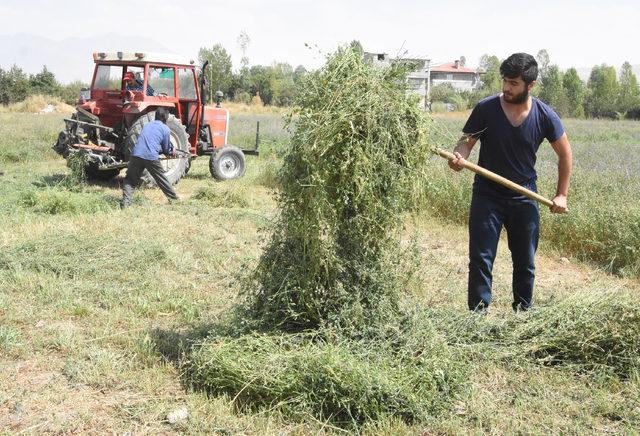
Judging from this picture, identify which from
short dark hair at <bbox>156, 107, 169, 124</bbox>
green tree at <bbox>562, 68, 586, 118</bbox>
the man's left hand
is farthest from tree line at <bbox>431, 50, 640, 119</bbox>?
the man's left hand

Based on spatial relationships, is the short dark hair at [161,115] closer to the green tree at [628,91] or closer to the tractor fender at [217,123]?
the tractor fender at [217,123]

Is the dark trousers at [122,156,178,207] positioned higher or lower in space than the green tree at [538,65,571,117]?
lower

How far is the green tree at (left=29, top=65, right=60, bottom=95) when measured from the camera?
38500 mm

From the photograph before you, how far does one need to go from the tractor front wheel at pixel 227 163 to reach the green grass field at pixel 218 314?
2.56 m

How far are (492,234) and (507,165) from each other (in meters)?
0.47

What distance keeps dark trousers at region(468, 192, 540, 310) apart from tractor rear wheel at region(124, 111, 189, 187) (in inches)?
248

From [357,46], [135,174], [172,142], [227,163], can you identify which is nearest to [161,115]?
[135,174]

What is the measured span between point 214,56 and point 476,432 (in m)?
45.1

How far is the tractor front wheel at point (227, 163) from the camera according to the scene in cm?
1086

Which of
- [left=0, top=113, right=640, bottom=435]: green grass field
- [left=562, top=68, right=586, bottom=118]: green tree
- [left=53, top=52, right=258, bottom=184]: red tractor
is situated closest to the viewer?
[left=0, top=113, right=640, bottom=435]: green grass field

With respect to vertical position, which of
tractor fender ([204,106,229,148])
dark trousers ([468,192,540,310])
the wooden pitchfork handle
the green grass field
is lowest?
the green grass field

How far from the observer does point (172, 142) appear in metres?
9.62

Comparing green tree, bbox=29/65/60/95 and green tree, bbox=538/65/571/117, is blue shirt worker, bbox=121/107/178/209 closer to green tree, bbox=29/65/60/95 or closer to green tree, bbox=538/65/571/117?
green tree, bbox=29/65/60/95

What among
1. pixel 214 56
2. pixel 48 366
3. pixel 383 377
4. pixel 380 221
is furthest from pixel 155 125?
pixel 214 56
